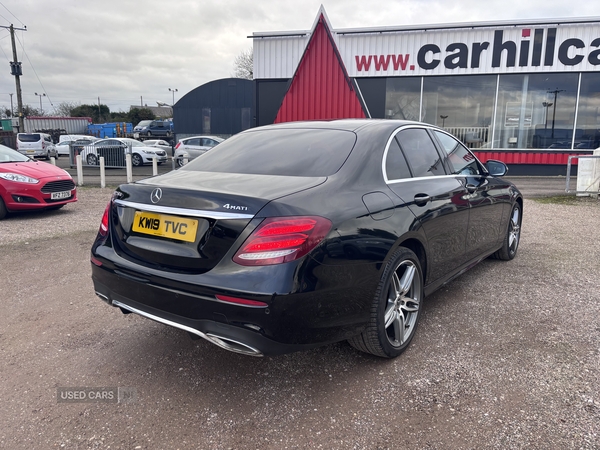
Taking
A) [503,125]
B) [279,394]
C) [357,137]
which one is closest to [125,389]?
[279,394]

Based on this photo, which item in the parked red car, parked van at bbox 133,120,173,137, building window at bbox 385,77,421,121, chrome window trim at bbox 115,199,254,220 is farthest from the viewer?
parked van at bbox 133,120,173,137

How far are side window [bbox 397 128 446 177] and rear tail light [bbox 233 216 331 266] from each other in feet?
4.51

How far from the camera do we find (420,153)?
353 centimetres

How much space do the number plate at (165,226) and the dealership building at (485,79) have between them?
12516mm

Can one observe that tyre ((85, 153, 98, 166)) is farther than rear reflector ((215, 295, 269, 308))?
Yes

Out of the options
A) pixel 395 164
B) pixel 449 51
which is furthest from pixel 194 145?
pixel 395 164

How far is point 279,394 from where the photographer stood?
261 centimetres

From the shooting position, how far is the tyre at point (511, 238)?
16.8 ft

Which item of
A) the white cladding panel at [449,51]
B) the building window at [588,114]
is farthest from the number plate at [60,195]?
the building window at [588,114]

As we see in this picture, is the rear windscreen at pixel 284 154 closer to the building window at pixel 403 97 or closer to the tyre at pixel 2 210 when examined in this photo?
the tyre at pixel 2 210

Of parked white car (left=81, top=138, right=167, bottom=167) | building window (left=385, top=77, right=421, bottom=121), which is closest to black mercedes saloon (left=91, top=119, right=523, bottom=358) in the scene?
parked white car (left=81, top=138, right=167, bottom=167)

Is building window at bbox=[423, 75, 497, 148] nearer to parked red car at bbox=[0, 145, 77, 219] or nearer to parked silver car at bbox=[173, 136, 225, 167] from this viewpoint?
parked silver car at bbox=[173, 136, 225, 167]

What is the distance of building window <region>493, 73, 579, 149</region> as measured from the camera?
15.7 metres

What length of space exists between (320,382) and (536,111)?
54.7 feet
